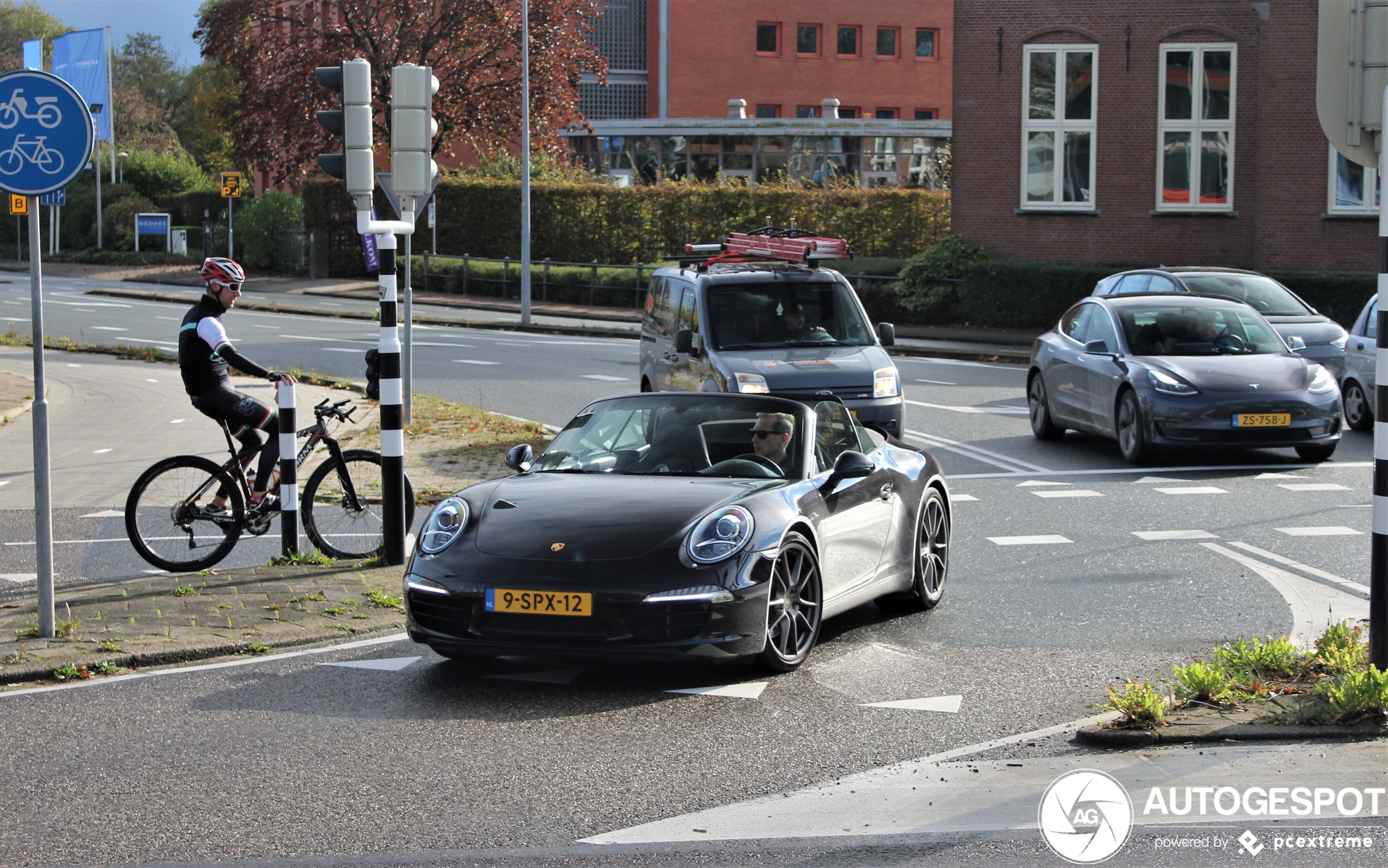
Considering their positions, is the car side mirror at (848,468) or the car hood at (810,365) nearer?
the car side mirror at (848,468)

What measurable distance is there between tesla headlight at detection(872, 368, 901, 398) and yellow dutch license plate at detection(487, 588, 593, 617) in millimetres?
7687

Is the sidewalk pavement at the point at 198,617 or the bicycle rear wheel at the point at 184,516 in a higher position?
the bicycle rear wheel at the point at 184,516

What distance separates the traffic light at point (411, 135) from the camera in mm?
10141

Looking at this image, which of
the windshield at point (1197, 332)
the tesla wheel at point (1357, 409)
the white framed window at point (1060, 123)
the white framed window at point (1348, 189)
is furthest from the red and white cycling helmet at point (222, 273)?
the white framed window at point (1348, 189)

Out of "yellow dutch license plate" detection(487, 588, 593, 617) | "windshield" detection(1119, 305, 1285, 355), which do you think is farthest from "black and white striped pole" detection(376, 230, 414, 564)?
"windshield" detection(1119, 305, 1285, 355)

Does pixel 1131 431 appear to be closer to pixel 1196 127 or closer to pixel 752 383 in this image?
pixel 752 383

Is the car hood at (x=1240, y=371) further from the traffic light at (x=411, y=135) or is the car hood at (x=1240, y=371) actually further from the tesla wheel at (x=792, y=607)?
the tesla wheel at (x=792, y=607)

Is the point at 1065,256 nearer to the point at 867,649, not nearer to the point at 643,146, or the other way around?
the point at 867,649

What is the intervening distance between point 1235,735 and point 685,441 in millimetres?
3034

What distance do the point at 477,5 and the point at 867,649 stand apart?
4299 cm

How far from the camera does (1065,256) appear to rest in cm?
3378

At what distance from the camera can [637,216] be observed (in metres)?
44.6

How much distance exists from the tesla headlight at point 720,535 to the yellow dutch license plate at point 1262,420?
26.9ft

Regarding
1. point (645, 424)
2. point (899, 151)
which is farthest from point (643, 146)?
point (645, 424)
